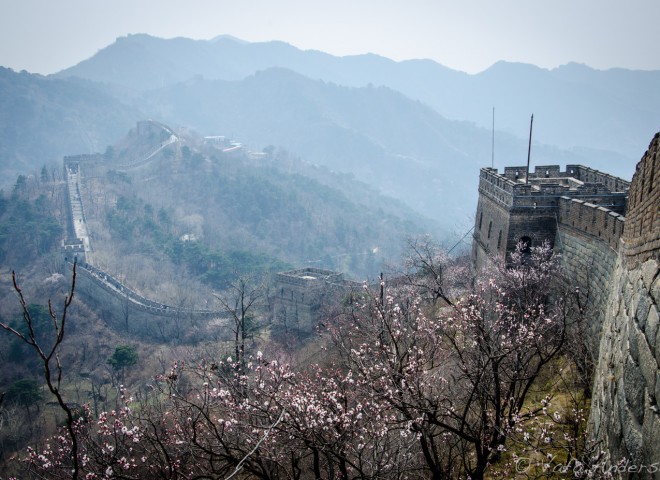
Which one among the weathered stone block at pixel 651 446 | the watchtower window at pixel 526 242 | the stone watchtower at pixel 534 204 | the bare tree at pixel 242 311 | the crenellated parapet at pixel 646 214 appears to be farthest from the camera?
the watchtower window at pixel 526 242

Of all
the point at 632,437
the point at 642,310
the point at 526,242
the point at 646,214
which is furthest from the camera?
the point at 526,242

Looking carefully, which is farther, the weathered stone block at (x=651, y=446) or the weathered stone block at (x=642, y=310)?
the weathered stone block at (x=642, y=310)

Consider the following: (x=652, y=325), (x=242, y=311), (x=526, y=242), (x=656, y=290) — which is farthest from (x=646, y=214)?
(x=242, y=311)

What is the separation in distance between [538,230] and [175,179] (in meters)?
96.3

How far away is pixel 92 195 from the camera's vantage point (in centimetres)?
8925

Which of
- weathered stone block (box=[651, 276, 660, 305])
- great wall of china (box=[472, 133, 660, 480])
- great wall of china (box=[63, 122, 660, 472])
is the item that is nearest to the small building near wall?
great wall of china (box=[63, 122, 660, 472])

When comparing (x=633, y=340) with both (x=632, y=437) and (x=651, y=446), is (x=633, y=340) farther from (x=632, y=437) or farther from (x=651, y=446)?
(x=651, y=446)

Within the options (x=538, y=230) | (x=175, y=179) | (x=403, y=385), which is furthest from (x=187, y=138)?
(x=403, y=385)

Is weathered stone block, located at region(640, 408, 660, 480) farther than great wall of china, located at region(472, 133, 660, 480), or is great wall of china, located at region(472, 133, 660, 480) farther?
great wall of china, located at region(472, 133, 660, 480)

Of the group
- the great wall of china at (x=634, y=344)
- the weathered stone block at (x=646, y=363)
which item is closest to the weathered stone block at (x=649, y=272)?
the great wall of china at (x=634, y=344)

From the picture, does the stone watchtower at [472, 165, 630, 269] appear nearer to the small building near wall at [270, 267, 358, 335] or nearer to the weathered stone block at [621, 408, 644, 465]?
the weathered stone block at [621, 408, 644, 465]

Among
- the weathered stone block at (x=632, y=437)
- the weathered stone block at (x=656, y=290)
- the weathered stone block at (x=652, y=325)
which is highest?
the weathered stone block at (x=656, y=290)

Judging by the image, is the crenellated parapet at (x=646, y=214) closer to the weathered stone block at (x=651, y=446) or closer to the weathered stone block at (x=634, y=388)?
the weathered stone block at (x=634, y=388)

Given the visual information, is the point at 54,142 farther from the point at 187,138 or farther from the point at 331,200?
the point at 331,200
